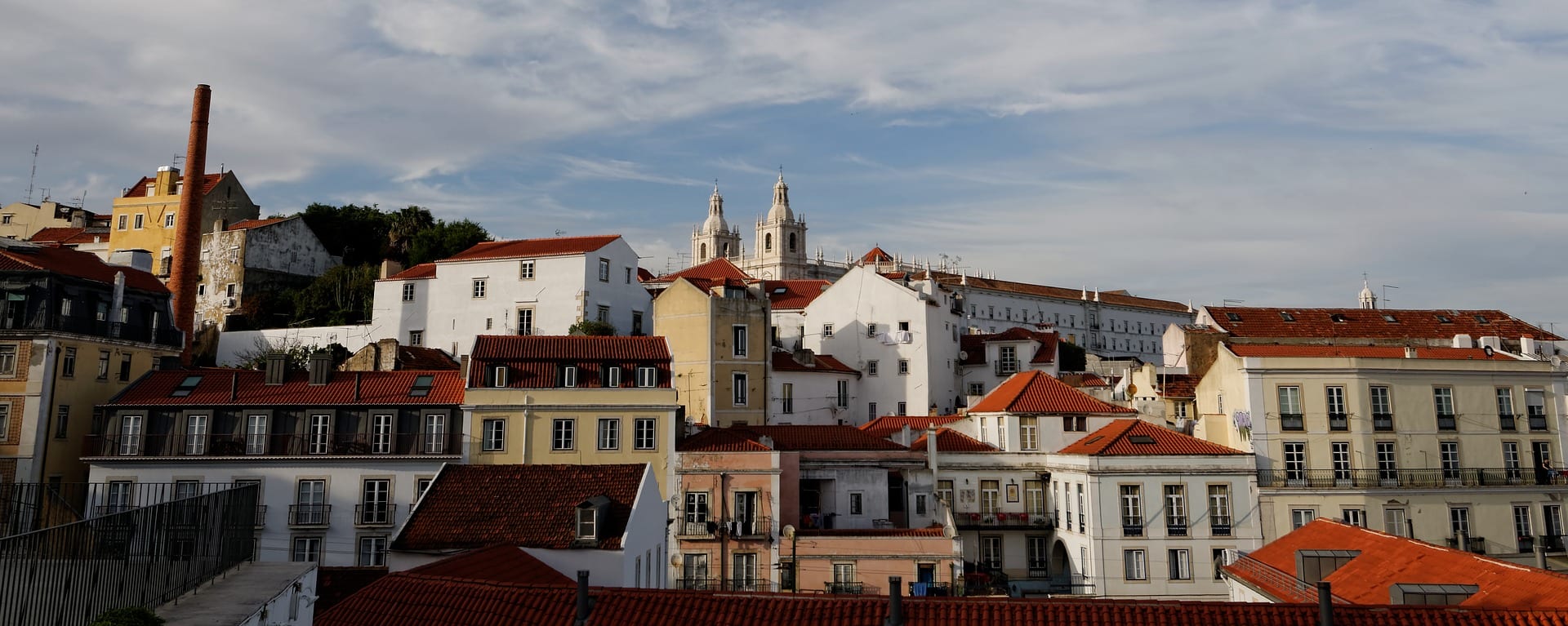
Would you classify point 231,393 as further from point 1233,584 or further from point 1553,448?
point 1553,448

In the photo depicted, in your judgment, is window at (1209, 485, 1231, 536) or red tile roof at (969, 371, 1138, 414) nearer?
window at (1209, 485, 1231, 536)

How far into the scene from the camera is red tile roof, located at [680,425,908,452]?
41.2 meters

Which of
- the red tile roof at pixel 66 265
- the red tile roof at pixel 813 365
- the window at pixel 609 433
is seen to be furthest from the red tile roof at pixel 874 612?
the red tile roof at pixel 813 365

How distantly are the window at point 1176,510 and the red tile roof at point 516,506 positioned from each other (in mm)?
21991

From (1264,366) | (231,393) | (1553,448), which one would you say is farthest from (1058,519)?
(231,393)

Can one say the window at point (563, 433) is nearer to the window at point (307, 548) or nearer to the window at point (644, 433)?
the window at point (644, 433)

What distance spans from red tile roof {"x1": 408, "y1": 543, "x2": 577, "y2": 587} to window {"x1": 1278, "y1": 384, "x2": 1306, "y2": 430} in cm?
3114

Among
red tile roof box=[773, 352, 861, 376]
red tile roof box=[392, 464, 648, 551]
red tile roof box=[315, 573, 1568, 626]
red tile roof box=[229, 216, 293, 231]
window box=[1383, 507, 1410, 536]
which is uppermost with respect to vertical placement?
red tile roof box=[229, 216, 293, 231]

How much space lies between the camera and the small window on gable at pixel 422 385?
4037cm

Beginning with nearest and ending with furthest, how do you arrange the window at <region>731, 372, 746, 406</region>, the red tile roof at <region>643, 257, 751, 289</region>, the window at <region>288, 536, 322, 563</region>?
the window at <region>288, 536, 322, 563</region> < the window at <region>731, 372, 746, 406</region> < the red tile roof at <region>643, 257, 751, 289</region>

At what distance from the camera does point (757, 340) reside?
181 feet

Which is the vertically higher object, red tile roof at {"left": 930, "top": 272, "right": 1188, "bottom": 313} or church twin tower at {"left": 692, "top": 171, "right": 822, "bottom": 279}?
church twin tower at {"left": 692, "top": 171, "right": 822, "bottom": 279}

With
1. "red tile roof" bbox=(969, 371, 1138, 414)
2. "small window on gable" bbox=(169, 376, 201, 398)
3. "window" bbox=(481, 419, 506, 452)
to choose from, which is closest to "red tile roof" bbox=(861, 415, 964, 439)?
"red tile roof" bbox=(969, 371, 1138, 414)

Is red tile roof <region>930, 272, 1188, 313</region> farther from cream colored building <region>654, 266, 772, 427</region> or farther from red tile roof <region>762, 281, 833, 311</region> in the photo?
cream colored building <region>654, 266, 772, 427</region>
